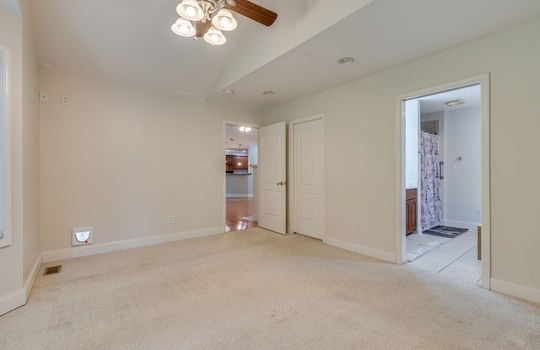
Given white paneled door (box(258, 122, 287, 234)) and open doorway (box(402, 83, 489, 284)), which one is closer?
open doorway (box(402, 83, 489, 284))

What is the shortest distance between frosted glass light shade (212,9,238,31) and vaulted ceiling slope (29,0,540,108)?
81 cm

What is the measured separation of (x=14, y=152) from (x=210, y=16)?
2030 millimetres

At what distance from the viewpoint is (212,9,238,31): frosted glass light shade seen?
202 cm

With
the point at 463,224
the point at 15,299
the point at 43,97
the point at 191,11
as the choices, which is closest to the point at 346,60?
the point at 191,11

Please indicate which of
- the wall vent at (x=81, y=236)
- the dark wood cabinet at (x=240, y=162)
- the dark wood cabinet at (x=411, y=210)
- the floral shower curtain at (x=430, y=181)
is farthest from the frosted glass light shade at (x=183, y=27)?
the dark wood cabinet at (x=240, y=162)

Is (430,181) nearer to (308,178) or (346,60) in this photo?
(308,178)

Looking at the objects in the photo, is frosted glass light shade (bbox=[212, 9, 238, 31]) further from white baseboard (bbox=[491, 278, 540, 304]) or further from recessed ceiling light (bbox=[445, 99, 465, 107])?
Answer: recessed ceiling light (bbox=[445, 99, 465, 107])

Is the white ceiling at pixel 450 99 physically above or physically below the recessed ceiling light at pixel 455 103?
above

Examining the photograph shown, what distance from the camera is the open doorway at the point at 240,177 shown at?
604cm

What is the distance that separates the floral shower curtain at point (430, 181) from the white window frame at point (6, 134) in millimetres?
5747

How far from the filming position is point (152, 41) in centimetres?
320

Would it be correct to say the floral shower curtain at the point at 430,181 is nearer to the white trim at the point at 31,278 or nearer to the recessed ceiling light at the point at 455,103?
the recessed ceiling light at the point at 455,103

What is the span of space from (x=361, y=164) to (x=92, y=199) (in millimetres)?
3796

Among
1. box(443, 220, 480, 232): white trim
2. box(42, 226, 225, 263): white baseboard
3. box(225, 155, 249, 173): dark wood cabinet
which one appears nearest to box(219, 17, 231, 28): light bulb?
box(42, 226, 225, 263): white baseboard
